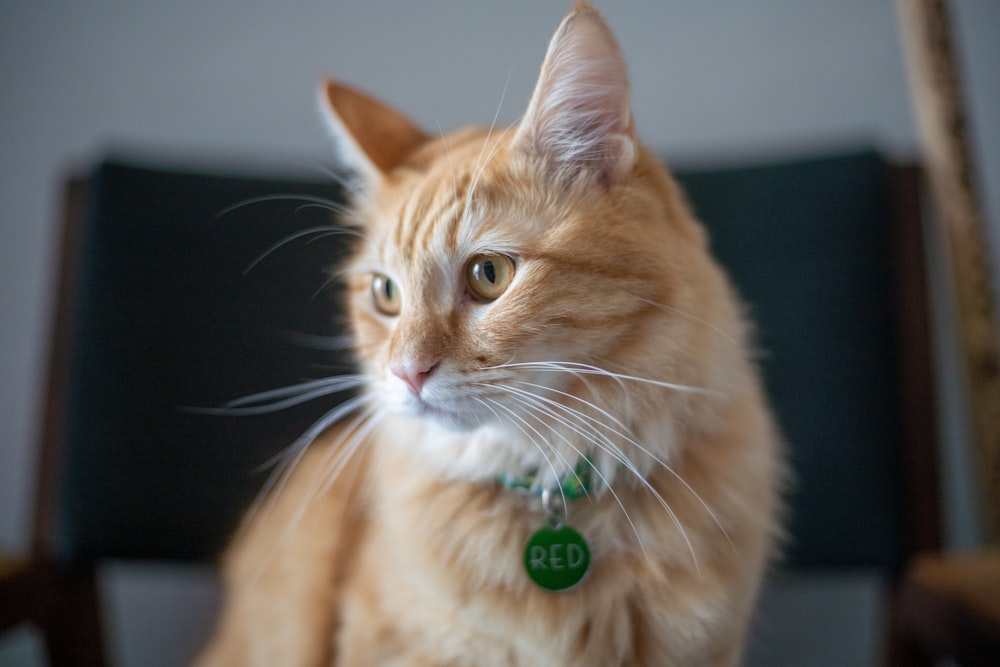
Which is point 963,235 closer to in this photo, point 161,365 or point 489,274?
point 489,274

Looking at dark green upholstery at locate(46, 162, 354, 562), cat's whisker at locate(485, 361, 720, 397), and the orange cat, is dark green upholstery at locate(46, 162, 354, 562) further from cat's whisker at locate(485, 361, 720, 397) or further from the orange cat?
cat's whisker at locate(485, 361, 720, 397)

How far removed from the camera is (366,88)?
1.09 meters

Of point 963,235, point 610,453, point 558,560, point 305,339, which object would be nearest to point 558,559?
point 558,560

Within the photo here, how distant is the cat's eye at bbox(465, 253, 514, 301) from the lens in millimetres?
703

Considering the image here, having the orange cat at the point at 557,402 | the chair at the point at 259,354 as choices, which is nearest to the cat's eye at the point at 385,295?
the orange cat at the point at 557,402

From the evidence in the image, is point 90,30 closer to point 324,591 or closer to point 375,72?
point 375,72

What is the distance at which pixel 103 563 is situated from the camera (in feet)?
4.25

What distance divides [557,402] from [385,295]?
261 mm

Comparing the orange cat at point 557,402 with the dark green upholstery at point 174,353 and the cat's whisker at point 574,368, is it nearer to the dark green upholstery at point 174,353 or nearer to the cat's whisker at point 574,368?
the cat's whisker at point 574,368

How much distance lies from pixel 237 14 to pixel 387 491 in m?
0.94

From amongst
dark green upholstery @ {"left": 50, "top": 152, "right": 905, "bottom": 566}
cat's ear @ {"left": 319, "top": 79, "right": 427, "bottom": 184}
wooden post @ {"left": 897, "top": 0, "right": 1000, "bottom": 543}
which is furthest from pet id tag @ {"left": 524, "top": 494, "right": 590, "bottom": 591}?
wooden post @ {"left": 897, "top": 0, "right": 1000, "bottom": 543}

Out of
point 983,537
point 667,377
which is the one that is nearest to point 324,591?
point 667,377

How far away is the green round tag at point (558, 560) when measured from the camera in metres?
0.72

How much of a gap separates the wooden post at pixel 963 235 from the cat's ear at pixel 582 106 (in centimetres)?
64
